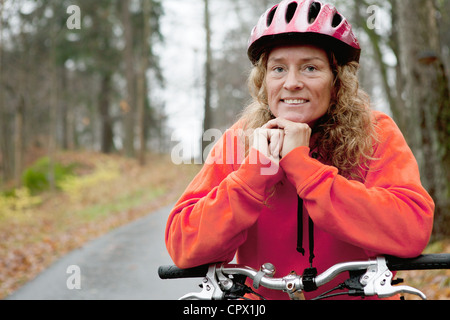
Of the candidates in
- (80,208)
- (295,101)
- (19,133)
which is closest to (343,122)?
(295,101)

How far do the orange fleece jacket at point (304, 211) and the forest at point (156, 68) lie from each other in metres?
5.10

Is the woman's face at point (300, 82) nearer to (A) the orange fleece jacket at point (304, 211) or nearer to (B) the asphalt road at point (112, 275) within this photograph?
(A) the orange fleece jacket at point (304, 211)

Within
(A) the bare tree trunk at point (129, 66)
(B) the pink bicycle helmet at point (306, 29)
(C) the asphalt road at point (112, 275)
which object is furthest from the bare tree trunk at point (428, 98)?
(A) the bare tree trunk at point (129, 66)

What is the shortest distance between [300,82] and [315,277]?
0.96 m

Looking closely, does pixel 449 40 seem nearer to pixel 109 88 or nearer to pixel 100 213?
pixel 100 213

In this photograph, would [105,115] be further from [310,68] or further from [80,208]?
[310,68]

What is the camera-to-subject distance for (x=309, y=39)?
2293mm

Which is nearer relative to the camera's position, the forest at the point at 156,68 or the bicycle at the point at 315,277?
the bicycle at the point at 315,277

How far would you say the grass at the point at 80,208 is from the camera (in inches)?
389

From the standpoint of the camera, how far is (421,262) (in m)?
1.88

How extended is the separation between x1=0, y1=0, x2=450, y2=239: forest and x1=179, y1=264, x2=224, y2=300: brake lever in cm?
571

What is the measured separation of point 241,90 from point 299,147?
30765 mm

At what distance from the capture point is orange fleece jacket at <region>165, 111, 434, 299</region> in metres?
1.95

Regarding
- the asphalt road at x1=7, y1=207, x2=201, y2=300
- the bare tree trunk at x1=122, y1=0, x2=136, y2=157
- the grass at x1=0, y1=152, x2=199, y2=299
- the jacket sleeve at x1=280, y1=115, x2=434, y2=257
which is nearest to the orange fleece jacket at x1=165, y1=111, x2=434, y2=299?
the jacket sleeve at x1=280, y1=115, x2=434, y2=257
